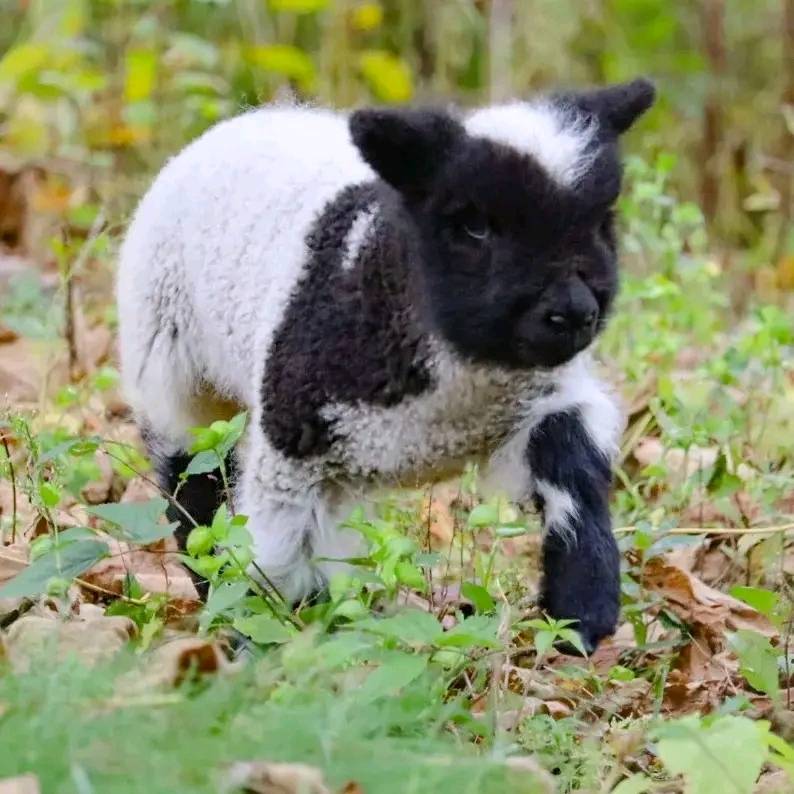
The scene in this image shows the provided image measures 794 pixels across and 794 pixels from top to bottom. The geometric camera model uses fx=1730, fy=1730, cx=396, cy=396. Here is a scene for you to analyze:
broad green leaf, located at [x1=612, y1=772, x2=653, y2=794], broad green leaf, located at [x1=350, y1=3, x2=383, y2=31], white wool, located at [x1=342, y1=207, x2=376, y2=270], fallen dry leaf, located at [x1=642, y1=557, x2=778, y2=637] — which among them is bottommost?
fallen dry leaf, located at [x1=642, y1=557, x2=778, y2=637]

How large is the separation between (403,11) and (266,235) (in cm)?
627

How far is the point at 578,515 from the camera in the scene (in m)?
4.21

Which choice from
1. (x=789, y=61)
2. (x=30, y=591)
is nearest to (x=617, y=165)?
(x=30, y=591)

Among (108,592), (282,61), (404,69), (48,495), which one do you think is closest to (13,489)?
(108,592)

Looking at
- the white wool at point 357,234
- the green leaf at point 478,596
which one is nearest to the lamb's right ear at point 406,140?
the white wool at point 357,234

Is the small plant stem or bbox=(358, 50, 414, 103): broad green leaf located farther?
bbox=(358, 50, 414, 103): broad green leaf

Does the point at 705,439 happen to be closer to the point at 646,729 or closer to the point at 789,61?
the point at 646,729

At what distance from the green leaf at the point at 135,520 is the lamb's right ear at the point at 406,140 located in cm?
103

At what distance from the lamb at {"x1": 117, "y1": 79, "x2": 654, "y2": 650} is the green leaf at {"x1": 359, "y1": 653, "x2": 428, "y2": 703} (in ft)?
3.40

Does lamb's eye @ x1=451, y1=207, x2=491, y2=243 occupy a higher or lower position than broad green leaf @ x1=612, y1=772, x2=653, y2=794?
higher

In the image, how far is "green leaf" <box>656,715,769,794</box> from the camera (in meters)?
2.87

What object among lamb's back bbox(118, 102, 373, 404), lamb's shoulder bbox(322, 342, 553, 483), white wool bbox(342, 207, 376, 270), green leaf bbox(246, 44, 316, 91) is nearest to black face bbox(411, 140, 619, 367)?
lamb's shoulder bbox(322, 342, 553, 483)

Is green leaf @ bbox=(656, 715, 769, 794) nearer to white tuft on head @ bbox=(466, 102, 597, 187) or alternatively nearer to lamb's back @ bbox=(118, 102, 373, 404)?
white tuft on head @ bbox=(466, 102, 597, 187)

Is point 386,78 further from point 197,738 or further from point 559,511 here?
point 197,738
